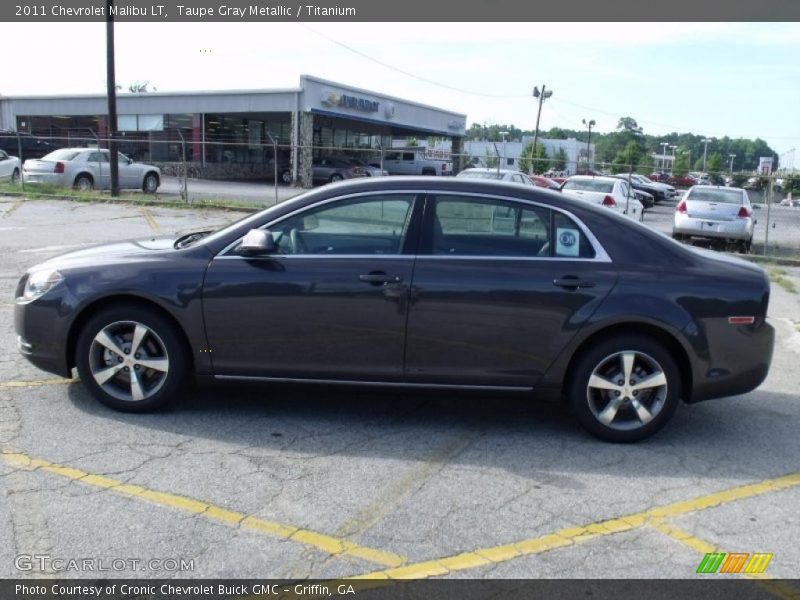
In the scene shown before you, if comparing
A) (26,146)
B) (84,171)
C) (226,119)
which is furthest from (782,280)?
(226,119)

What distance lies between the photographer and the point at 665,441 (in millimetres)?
5188

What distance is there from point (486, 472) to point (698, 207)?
49.4ft

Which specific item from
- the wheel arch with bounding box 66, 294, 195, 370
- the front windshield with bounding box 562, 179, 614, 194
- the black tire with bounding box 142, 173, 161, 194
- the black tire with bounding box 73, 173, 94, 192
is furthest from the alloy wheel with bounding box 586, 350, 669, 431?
the black tire with bounding box 142, 173, 161, 194

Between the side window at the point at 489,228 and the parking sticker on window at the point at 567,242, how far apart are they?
8 cm

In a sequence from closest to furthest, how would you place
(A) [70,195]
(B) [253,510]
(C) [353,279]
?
(B) [253,510] < (C) [353,279] < (A) [70,195]

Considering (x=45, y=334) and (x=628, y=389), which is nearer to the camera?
(x=628, y=389)

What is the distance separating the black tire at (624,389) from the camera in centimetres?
495

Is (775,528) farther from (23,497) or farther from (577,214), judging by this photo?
(23,497)

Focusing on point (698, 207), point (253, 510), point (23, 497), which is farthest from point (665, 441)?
point (698, 207)

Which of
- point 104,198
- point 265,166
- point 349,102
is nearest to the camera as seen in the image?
point 104,198

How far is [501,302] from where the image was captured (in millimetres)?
4914

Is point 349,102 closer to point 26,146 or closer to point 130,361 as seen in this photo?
point 26,146

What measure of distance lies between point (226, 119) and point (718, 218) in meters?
32.4

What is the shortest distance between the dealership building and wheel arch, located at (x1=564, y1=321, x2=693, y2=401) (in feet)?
100
